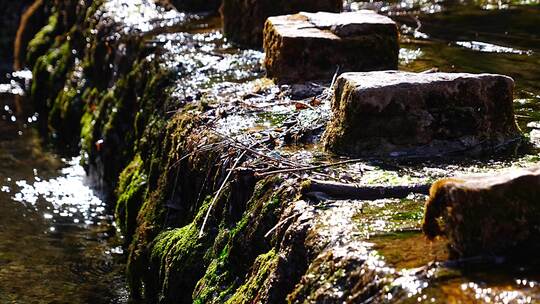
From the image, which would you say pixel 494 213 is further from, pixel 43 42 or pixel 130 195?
pixel 43 42

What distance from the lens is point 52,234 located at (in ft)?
27.5

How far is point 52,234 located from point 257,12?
2929 millimetres

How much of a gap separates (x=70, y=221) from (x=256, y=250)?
4.21 meters

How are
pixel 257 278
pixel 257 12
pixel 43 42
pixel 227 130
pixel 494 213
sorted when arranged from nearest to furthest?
pixel 494 213 → pixel 257 278 → pixel 227 130 → pixel 257 12 → pixel 43 42

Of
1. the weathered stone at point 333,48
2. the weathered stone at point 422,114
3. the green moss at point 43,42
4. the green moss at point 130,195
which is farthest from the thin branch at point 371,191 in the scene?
the green moss at point 43,42

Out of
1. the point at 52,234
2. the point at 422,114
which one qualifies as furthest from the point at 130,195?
the point at 422,114

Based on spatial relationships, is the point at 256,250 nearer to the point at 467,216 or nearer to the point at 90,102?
the point at 467,216

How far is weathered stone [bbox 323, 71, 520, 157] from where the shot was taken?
5254mm

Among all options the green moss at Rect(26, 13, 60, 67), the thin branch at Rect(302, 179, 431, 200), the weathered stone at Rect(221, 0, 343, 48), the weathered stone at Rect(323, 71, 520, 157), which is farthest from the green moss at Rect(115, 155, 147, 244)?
the green moss at Rect(26, 13, 60, 67)

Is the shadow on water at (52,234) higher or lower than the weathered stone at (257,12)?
lower

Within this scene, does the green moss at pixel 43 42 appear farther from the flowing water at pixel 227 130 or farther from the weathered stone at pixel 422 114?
the weathered stone at pixel 422 114

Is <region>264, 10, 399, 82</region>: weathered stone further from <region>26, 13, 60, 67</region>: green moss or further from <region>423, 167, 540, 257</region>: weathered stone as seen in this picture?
<region>26, 13, 60, 67</region>: green moss

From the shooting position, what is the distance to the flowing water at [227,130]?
3.89m

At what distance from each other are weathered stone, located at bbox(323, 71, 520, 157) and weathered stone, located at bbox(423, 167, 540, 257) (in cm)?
154
